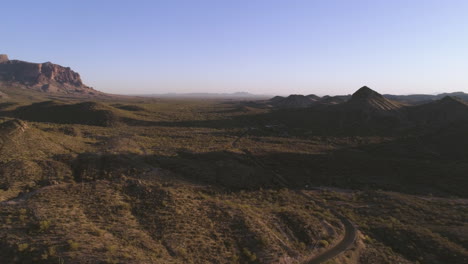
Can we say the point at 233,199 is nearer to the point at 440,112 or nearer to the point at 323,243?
the point at 323,243

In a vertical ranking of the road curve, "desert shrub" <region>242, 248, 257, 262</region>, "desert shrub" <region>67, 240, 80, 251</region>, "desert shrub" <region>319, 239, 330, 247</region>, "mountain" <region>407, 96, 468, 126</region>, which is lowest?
the road curve

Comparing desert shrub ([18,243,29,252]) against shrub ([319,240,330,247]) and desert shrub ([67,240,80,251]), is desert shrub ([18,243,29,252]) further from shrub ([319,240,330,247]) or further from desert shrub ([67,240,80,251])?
shrub ([319,240,330,247])

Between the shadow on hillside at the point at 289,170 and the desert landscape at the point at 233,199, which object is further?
the shadow on hillside at the point at 289,170

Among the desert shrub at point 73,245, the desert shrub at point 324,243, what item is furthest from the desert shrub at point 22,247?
the desert shrub at point 324,243

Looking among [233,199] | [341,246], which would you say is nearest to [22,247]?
[233,199]

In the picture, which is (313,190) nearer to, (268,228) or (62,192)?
(268,228)

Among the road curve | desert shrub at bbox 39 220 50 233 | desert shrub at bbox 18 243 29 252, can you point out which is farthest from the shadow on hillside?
desert shrub at bbox 18 243 29 252

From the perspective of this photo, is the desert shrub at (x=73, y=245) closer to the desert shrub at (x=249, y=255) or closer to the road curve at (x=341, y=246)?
the desert shrub at (x=249, y=255)

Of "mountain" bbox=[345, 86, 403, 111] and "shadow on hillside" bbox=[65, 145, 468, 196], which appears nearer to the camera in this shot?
"shadow on hillside" bbox=[65, 145, 468, 196]
